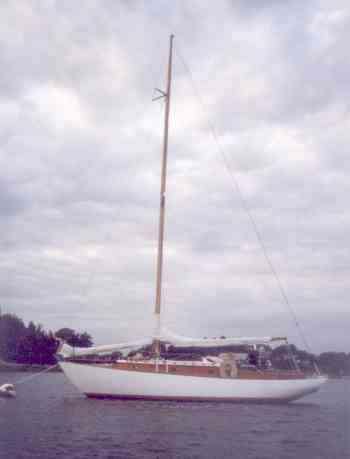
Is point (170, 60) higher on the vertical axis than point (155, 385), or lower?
higher

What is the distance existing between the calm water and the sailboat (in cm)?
86

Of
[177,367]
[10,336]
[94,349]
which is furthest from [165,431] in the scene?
[10,336]

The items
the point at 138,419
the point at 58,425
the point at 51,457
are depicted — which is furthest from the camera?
the point at 138,419

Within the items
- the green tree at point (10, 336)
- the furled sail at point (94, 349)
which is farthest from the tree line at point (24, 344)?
the furled sail at point (94, 349)

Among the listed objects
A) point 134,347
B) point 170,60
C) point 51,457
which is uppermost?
point 170,60

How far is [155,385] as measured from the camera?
34375 millimetres

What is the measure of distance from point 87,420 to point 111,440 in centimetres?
567

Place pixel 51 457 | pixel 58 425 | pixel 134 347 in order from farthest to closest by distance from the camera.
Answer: pixel 134 347
pixel 58 425
pixel 51 457

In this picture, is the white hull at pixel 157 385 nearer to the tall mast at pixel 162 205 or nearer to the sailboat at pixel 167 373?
the sailboat at pixel 167 373

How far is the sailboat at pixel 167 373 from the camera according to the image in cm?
3459

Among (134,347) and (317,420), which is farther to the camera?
(134,347)

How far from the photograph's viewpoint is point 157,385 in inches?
1353

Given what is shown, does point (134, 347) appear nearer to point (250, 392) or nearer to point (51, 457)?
point (250, 392)

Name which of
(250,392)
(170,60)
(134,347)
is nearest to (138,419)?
(134,347)
